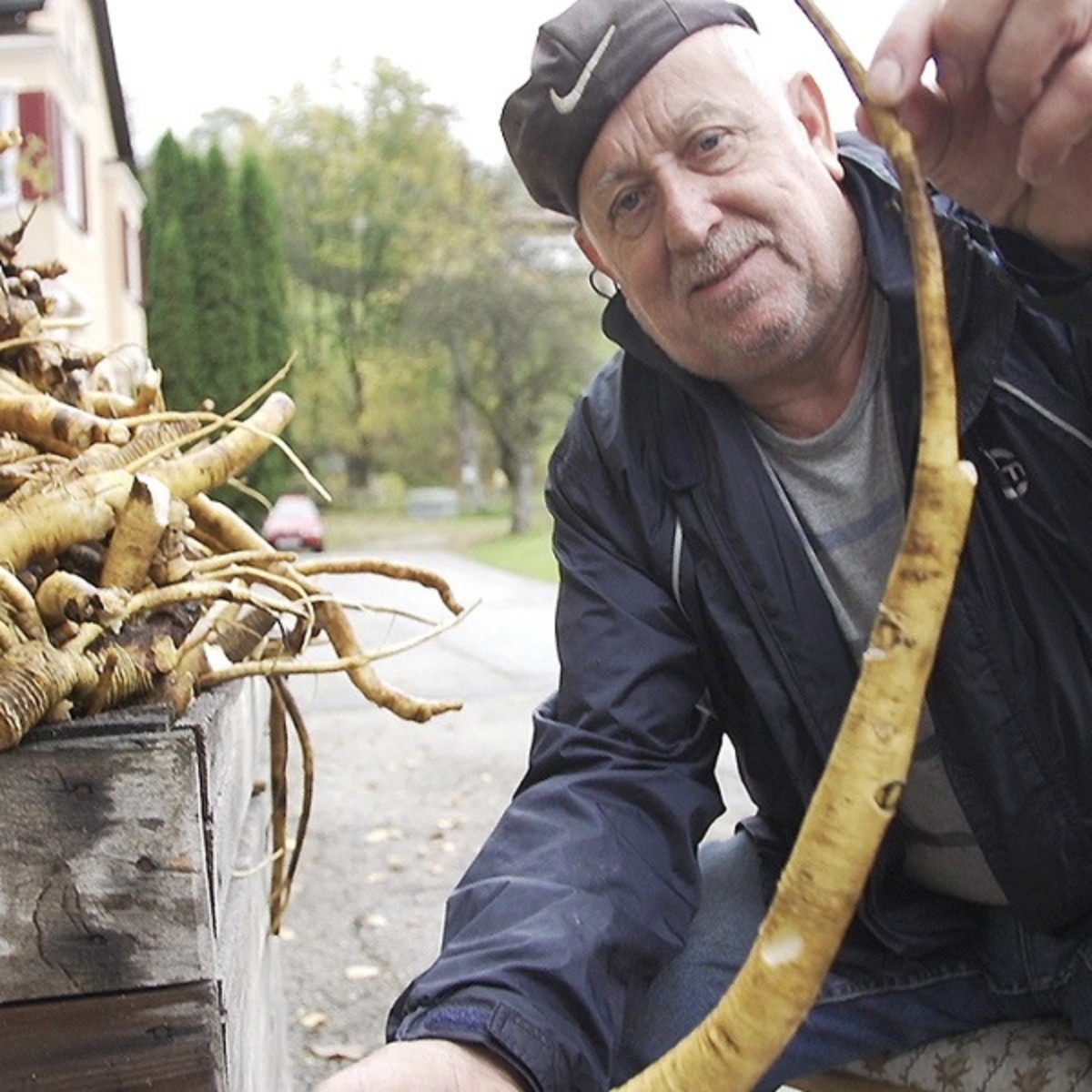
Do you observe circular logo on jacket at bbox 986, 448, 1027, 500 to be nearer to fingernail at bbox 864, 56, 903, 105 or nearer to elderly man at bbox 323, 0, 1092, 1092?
elderly man at bbox 323, 0, 1092, 1092

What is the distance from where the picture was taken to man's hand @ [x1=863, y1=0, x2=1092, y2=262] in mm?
990

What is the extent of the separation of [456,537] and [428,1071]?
27.8 metres

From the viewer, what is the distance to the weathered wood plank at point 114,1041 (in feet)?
3.76

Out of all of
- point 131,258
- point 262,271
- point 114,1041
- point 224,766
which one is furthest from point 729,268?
point 262,271

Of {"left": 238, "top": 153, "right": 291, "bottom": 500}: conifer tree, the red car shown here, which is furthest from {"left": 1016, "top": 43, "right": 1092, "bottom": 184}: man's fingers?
{"left": 238, "top": 153, "right": 291, "bottom": 500}: conifer tree

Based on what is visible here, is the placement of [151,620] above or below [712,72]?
below

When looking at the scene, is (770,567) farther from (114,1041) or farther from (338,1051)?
(338,1051)

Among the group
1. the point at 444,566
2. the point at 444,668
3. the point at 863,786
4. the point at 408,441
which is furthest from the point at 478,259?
the point at 863,786

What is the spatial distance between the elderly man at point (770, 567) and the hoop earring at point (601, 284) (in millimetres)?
74

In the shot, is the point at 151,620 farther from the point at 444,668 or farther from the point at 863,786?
the point at 444,668

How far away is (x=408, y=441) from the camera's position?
42.9 metres

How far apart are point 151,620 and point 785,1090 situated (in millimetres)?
2078

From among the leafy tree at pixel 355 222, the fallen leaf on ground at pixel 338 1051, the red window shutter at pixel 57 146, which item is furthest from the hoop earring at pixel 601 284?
the leafy tree at pixel 355 222

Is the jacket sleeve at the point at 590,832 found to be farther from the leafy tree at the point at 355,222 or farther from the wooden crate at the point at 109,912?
the leafy tree at the point at 355,222
